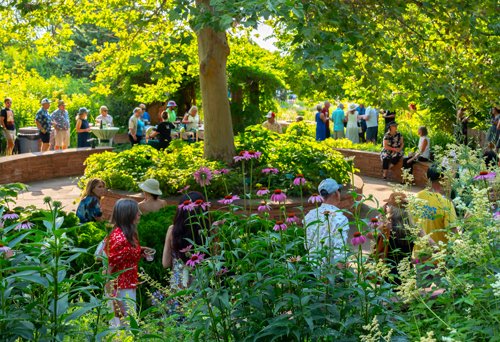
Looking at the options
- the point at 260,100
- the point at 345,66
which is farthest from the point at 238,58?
the point at 345,66

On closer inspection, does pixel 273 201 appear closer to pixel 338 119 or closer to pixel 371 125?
pixel 371 125

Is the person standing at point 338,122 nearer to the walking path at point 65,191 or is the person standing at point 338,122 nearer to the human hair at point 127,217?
the walking path at point 65,191

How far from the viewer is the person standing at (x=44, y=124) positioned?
19.2 m

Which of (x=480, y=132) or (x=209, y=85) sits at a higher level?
(x=209, y=85)

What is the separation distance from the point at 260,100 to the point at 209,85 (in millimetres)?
9128

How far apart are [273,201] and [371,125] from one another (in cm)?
1375

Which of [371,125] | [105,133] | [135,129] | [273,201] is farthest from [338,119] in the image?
[273,201]

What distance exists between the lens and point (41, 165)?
1686 cm

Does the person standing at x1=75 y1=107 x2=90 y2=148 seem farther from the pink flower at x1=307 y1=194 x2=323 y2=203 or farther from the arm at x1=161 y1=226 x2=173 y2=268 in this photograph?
the pink flower at x1=307 y1=194 x2=323 y2=203

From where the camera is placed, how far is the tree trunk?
41.1 feet

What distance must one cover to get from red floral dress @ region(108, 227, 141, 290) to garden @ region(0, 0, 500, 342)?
8cm

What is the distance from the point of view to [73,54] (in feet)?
137

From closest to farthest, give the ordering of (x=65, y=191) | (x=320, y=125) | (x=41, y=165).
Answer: (x=65, y=191), (x=41, y=165), (x=320, y=125)

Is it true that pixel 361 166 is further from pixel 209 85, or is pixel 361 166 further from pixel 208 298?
pixel 208 298
